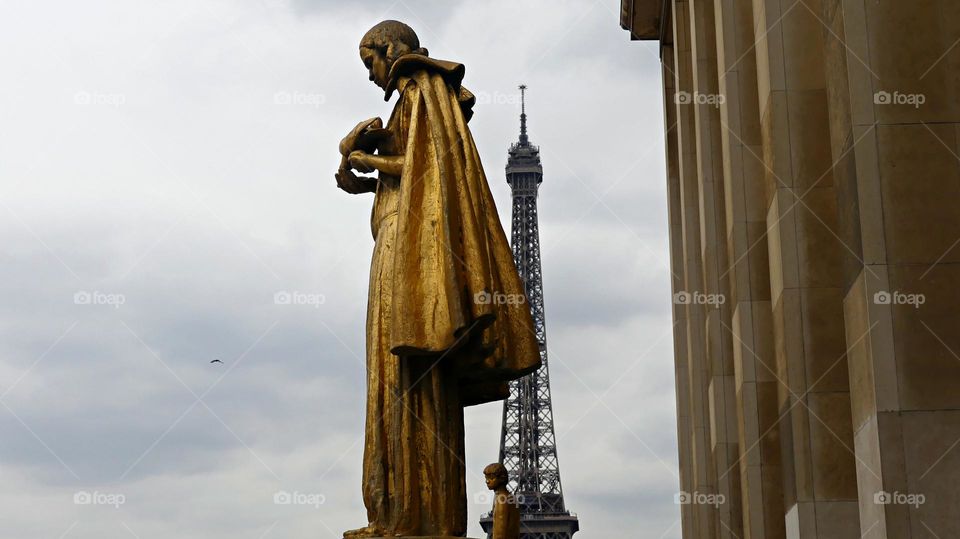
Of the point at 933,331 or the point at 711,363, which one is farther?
the point at 711,363

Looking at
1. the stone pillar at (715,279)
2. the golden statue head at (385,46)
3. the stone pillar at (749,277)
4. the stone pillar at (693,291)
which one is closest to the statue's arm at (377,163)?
the golden statue head at (385,46)

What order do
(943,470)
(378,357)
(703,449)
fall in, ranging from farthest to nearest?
(703,449) < (378,357) < (943,470)

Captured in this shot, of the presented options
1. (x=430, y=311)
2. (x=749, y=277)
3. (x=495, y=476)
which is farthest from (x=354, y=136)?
(x=749, y=277)

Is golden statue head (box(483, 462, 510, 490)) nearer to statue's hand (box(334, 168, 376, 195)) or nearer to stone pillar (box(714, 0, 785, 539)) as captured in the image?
statue's hand (box(334, 168, 376, 195))

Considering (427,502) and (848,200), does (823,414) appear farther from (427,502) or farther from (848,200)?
(427,502)

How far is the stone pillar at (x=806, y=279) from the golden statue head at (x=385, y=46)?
3902 millimetres

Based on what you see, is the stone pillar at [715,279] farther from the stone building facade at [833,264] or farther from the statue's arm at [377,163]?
the statue's arm at [377,163]

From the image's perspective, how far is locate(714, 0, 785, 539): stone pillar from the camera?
15469 mm

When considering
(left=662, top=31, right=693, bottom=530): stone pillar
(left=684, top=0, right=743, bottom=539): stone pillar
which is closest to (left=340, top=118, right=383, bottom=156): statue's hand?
(left=684, top=0, right=743, bottom=539): stone pillar

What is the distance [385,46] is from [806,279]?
4.55 m

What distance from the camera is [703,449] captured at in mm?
23906

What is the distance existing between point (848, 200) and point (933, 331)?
1.26m

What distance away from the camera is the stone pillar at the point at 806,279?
1252 centimetres

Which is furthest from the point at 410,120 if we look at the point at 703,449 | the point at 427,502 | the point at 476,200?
the point at 703,449
